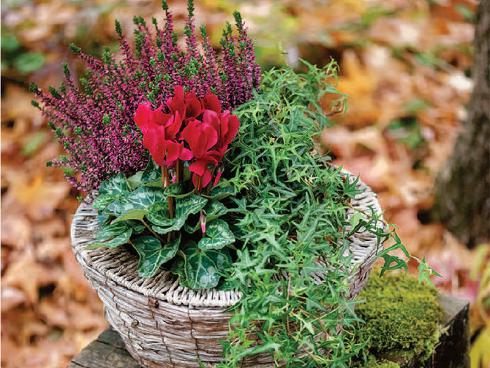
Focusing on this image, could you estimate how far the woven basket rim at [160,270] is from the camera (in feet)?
4.33

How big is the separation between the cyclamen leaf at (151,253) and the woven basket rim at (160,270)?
3 centimetres

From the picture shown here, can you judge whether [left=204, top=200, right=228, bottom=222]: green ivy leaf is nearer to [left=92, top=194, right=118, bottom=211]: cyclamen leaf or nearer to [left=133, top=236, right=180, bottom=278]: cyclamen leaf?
[left=133, top=236, right=180, bottom=278]: cyclamen leaf

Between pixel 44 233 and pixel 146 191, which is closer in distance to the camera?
pixel 146 191

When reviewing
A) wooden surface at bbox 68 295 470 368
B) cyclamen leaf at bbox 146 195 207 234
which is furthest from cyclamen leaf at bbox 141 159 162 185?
wooden surface at bbox 68 295 470 368

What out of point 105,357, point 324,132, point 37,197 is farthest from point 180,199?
point 37,197

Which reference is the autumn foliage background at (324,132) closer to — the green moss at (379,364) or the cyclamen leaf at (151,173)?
the green moss at (379,364)

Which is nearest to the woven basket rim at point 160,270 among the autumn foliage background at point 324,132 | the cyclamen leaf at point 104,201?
the cyclamen leaf at point 104,201

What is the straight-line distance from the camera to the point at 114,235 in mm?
1410

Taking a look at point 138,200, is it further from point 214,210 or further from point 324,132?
point 324,132

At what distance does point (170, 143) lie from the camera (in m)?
1.28

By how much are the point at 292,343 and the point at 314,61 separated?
96.5 inches

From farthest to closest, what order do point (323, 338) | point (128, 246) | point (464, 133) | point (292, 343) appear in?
point (464, 133), point (128, 246), point (323, 338), point (292, 343)

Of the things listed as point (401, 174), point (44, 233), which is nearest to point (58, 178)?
point (44, 233)

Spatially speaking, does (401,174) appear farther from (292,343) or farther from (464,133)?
(292,343)
